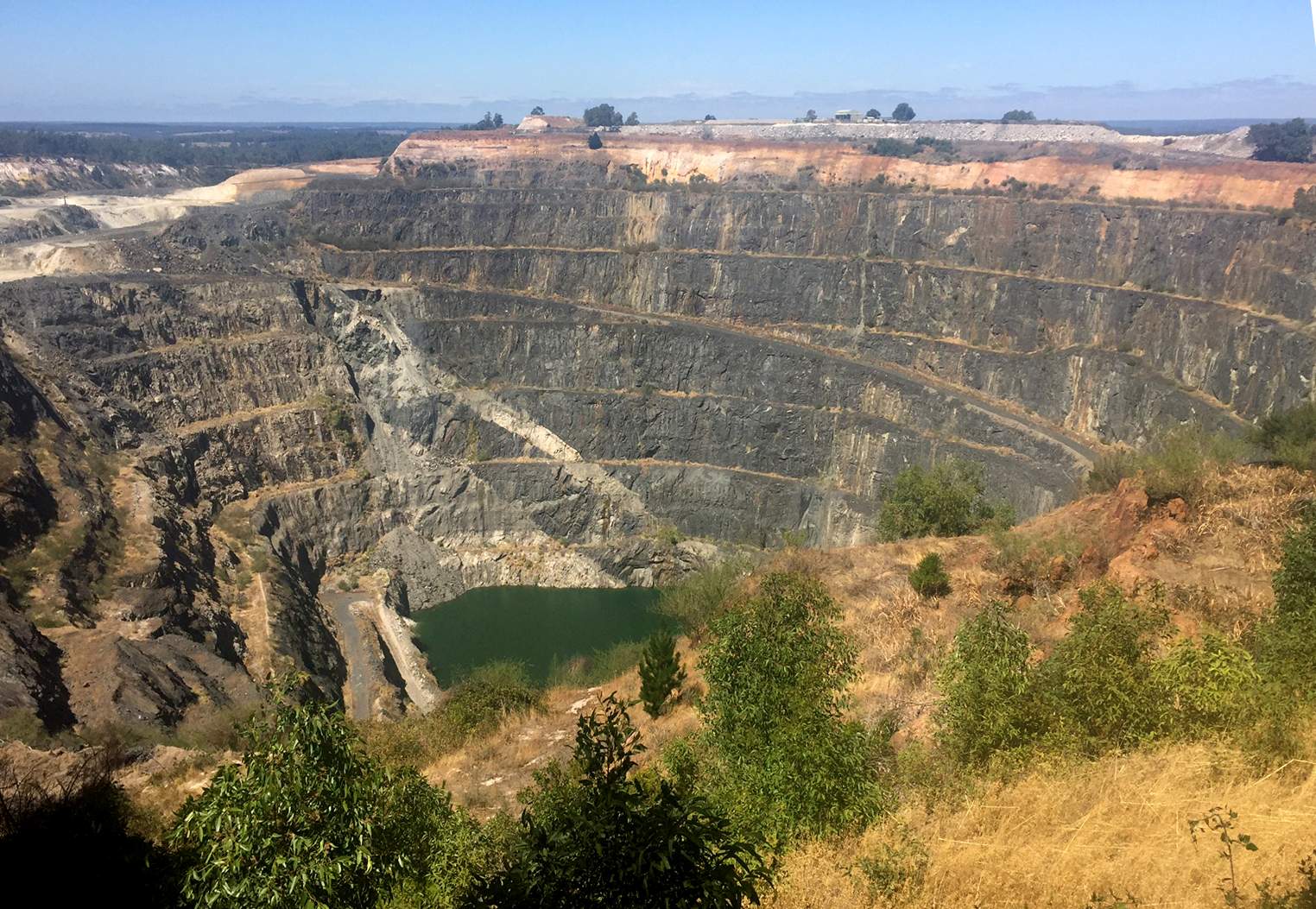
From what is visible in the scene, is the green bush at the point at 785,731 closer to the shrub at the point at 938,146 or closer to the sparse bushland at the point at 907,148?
the sparse bushland at the point at 907,148

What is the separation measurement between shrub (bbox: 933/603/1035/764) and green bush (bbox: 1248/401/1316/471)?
1766 cm

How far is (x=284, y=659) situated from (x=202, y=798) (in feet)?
101

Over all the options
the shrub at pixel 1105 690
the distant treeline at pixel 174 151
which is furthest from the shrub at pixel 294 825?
the distant treeline at pixel 174 151

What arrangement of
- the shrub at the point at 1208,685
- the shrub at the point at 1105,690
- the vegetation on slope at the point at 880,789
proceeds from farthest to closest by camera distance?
the shrub at the point at 1105,690 < the shrub at the point at 1208,685 < the vegetation on slope at the point at 880,789

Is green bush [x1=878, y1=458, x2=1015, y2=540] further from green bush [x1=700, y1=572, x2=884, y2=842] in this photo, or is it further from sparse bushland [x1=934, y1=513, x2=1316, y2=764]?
sparse bushland [x1=934, y1=513, x2=1316, y2=764]

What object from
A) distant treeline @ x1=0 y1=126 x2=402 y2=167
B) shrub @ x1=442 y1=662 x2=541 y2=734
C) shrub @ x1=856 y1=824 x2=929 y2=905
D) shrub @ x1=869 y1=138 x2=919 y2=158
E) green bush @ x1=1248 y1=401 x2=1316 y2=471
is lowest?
shrub @ x1=442 y1=662 x2=541 y2=734

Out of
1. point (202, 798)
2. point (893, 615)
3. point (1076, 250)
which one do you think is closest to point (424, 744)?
point (893, 615)

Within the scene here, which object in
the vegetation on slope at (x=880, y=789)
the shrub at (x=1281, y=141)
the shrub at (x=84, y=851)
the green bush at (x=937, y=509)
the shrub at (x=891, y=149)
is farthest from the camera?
the shrub at (x=891, y=149)

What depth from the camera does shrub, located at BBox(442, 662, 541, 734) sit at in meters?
27.6

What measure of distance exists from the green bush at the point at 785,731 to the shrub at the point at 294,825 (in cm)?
501

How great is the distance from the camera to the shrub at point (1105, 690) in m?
14.0

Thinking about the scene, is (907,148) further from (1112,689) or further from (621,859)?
(621,859)

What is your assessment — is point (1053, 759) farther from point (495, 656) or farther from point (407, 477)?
point (407, 477)

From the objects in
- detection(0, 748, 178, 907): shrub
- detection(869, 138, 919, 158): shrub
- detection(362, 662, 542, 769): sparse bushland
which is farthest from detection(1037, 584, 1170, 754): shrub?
detection(869, 138, 919, 158): shrub
